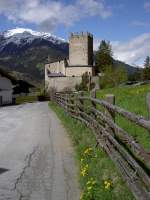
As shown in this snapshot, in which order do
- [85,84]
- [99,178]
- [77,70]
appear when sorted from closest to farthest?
[99,178] → [85,84] → [77,70]

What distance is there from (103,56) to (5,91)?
58.4 metres

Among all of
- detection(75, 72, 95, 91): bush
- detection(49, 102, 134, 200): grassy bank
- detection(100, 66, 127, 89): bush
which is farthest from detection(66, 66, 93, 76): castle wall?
detection(49, 102, 134, 200): grassy bank

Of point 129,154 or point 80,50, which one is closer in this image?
point 129,154

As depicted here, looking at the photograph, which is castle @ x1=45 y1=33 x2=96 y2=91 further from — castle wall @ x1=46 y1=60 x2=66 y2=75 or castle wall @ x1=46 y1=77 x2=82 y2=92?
castle wall @ x1=46 y1=77 x2=82 y2=92

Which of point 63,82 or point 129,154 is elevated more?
point 63,82

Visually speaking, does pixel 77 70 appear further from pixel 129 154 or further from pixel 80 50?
pixel 129 154

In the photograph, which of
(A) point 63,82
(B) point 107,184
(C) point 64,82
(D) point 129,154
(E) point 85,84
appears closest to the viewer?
(B) point 107,184

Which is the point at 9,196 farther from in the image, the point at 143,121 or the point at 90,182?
the point at 143,121

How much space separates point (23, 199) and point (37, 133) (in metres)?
9.49

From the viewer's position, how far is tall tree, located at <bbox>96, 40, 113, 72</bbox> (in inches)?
4736

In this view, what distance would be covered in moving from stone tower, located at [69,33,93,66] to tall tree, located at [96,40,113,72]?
3828mm

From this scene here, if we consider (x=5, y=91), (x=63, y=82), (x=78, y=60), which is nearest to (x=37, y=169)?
(x=5, y=91)

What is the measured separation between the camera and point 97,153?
31.6ft

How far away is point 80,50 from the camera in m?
115
